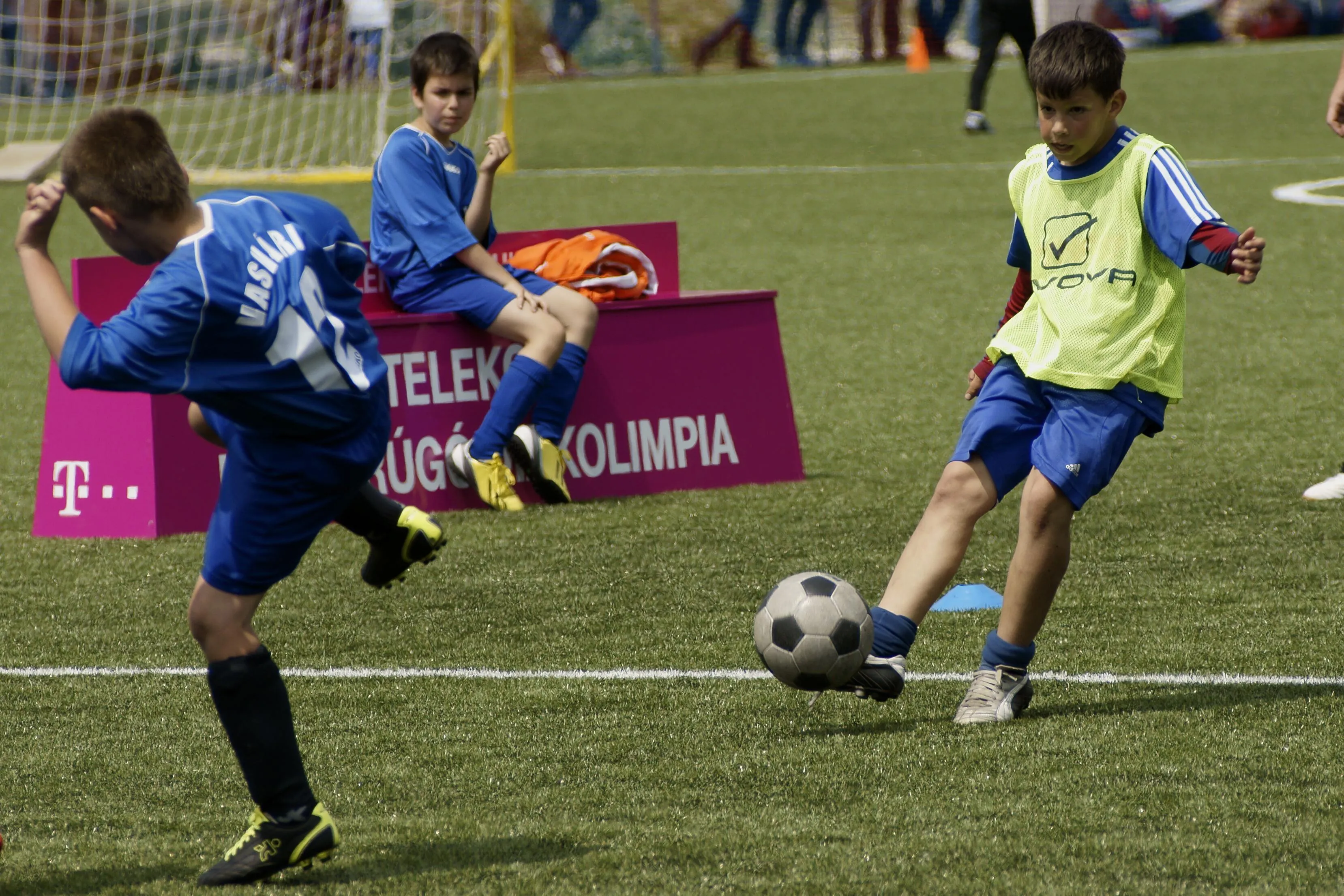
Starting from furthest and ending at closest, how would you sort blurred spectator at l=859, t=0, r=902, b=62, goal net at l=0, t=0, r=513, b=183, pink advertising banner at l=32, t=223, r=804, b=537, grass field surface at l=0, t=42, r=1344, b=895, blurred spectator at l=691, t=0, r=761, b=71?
blurred spectator at l=859, t=0, r=902, b=62
blurred spectator at l=691, t=0, r=761, b=71
goal net at l=0, t=0, r=513, b=183
pink advertising banner at l=32, t=223, r=804, b=537
grass field surface at l=0, t=42, r=1344, b=895

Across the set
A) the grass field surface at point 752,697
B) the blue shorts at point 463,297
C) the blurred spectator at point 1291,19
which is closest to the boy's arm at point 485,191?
the blue shorts at point 463,297

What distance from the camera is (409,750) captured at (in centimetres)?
393

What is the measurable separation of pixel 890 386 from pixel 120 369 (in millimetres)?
5872

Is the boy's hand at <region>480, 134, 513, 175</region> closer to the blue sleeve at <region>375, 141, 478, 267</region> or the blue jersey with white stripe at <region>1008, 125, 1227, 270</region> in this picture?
the blue sleeve at <region>375, 141, 478, 267</region>

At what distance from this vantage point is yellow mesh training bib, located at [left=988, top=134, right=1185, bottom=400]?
396 centimetres

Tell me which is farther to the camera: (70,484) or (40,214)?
(70,484)

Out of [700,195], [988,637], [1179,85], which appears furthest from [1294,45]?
[988,637]

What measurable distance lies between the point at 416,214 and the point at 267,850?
3714mm

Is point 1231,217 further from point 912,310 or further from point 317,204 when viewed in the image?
point 317,204

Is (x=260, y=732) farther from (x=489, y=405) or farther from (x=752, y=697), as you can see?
(x=489, y=405)

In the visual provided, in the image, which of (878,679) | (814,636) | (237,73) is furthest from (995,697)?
(237,73)

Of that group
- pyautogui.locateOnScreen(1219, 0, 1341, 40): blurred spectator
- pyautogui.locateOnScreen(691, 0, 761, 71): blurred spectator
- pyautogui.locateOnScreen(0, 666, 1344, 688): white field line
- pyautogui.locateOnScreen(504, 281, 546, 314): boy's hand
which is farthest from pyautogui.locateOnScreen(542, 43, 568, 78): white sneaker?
pyautogui.locateOnScreen(0, 666, 1344, 688): white field line

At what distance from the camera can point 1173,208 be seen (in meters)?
3.88

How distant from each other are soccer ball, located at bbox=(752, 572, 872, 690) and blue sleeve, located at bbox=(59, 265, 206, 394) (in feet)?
5.14
